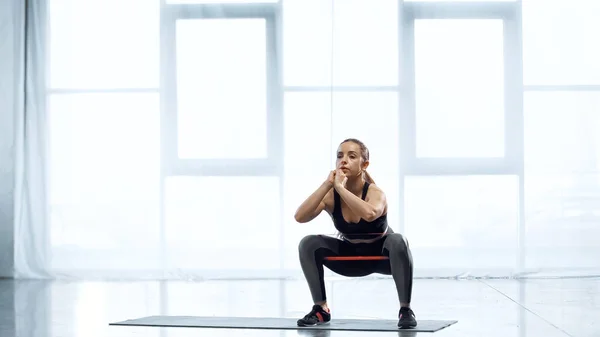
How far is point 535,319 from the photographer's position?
393 centimetres

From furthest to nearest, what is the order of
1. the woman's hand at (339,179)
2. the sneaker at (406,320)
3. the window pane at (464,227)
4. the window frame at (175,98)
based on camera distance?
the window frame at (175,98), the window pane at (464,227), the woman's hand at (339,179), the sneaker at (406,320)

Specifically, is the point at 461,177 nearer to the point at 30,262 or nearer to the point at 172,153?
the point at 172,153

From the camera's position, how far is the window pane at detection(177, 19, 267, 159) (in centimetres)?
675

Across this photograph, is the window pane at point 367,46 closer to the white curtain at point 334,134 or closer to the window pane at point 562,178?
the white curtain at point 334,134

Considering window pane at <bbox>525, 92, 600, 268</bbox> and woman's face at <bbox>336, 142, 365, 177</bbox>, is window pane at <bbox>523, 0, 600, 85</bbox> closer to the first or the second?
window pane at <bbox>525, 92, 600, 268</bbox>

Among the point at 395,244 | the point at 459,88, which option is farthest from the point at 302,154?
the point at 395,244

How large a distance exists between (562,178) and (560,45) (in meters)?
0.92

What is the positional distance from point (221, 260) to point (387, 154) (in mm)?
1374

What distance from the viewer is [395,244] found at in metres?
3.54

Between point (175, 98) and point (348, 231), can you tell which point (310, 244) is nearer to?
point (348, 231)

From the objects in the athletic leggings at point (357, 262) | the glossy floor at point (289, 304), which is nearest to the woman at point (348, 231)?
the athletic leggings at point (357, 262)

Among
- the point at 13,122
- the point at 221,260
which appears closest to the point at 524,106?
the point at 221,260

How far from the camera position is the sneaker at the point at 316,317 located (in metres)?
3.65

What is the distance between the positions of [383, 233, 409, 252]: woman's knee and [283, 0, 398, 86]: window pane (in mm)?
3229
